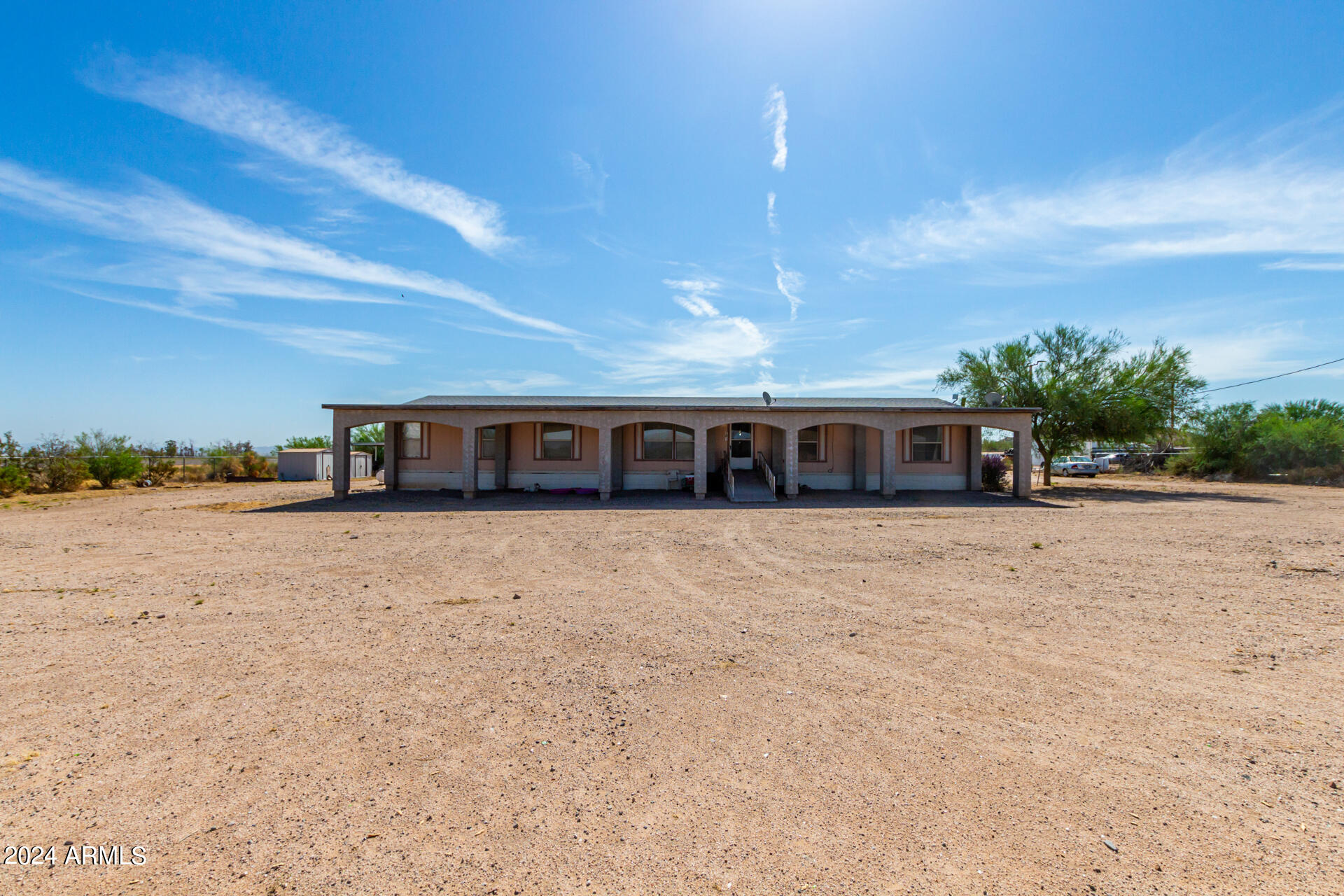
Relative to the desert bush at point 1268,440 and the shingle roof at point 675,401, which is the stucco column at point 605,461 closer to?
the shingle roof at point 675,401

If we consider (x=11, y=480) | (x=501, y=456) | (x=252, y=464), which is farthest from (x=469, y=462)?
(x=252, y=464)

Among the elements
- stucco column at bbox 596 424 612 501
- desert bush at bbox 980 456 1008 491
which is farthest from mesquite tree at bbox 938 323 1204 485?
stucco column at bbox 596 424 612 501

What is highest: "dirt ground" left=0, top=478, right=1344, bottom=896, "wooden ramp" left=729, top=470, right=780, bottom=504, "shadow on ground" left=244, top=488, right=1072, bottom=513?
"wooden ramp" left=729, top=470, right=780, bottom=504

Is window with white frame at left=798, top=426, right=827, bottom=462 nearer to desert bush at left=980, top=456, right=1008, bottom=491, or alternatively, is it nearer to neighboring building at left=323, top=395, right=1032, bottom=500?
neighboring building at left=323, top=395, right=1032, bottom=500

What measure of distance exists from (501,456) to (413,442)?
12.0 ft

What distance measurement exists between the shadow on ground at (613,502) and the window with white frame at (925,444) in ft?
4.61

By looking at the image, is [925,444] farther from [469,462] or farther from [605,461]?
[469,462]

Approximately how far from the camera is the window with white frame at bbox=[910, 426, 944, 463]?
22.7m

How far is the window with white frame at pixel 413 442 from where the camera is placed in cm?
2252

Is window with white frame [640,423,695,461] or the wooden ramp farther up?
window with white frame [640,423,695,461]

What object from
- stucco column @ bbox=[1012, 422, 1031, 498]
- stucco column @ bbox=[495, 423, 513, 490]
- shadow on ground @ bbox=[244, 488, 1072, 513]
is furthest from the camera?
stucco column @ bbox=[495, 423, 513, 490]

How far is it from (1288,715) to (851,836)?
12.3 feet

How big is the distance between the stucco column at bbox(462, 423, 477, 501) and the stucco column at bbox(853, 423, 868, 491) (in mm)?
13810

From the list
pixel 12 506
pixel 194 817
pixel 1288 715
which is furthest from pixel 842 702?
pixel 12 506
